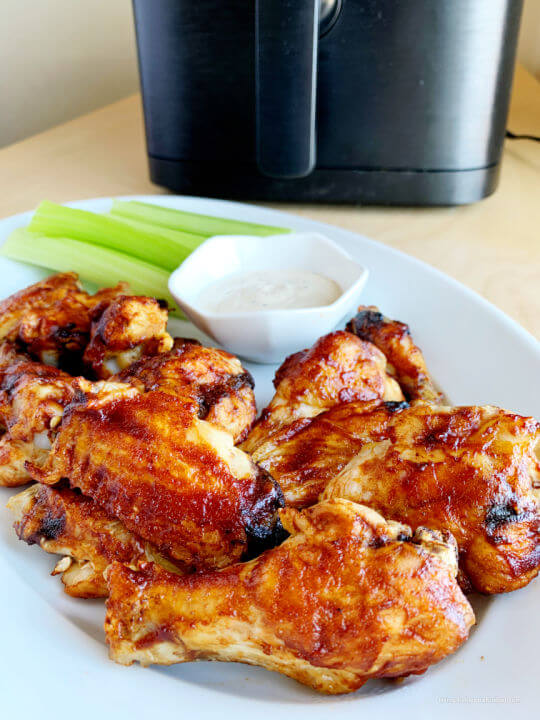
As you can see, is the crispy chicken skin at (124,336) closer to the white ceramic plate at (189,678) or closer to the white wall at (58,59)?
the white ceramic plate at (189,678)

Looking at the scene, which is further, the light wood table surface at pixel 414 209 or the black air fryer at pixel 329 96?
the light wood table surface at pixel 414 209

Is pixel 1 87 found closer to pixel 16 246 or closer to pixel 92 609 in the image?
pixel 16 246

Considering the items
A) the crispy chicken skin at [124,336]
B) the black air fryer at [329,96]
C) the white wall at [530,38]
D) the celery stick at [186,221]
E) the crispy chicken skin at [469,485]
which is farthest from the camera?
the white wall at [530,38]

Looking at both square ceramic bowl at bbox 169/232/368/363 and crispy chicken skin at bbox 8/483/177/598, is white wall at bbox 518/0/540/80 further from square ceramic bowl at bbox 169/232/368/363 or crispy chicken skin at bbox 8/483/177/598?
crispy chicken skin at bbox 8/483/177/598

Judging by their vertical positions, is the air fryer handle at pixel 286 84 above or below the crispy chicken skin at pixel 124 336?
above

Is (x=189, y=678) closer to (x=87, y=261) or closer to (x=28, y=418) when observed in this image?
(x=28, y=418)

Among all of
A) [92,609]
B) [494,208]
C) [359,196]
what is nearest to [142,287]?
[359,196]

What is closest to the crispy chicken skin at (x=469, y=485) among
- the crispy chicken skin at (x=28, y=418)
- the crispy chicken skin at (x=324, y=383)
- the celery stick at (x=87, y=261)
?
the crispy chicken skin at (x=324, y=383)

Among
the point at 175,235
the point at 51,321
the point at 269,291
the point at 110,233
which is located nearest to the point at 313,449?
the point at 269,291
